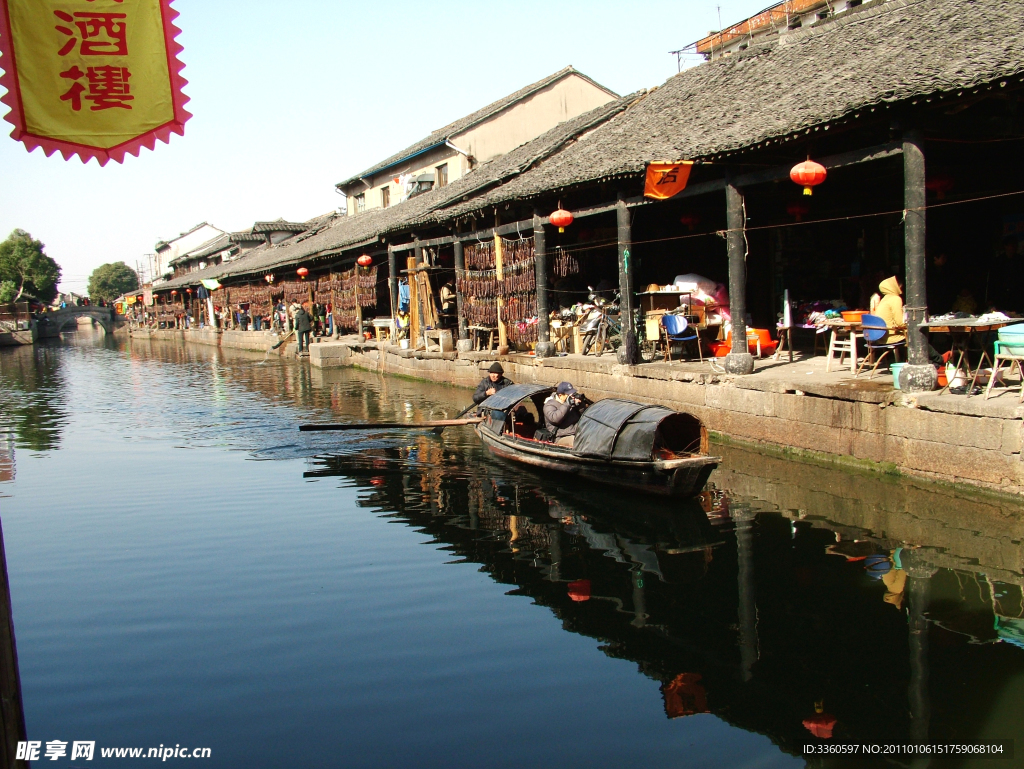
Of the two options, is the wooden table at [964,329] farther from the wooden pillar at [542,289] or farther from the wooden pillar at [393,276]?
the wooden pillar at [393,276]

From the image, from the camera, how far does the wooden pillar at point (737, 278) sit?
11266 mm

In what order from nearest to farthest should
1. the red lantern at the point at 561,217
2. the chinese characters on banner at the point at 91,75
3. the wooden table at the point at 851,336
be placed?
1. the chinese characters on banner at the point at 91,75
2. the wooden table at the point at 851,336
3. the red lantern at the point at 561,217

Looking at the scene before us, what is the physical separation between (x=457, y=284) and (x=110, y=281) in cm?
10819

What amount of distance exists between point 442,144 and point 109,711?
24.2 metres

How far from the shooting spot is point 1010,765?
4.16m

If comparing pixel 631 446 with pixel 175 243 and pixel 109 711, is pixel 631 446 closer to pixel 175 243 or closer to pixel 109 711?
pixel 109 711

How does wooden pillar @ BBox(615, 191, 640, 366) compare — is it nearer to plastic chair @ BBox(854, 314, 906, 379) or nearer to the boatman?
the boatman

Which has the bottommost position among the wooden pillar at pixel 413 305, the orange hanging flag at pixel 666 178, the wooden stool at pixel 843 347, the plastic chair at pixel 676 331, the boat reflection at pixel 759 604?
the boat reflection at pixel 759 604

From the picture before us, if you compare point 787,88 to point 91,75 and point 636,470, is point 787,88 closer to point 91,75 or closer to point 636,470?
point 636,470

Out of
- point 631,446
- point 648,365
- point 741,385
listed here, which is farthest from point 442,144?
point 631,446

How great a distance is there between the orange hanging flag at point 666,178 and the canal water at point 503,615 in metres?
3.74

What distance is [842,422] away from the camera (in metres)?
9.52

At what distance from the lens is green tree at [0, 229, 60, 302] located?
219ft

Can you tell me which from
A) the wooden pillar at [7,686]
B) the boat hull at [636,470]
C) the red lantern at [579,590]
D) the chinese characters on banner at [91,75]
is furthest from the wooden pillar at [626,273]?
the wooden pillar at [7,686]
